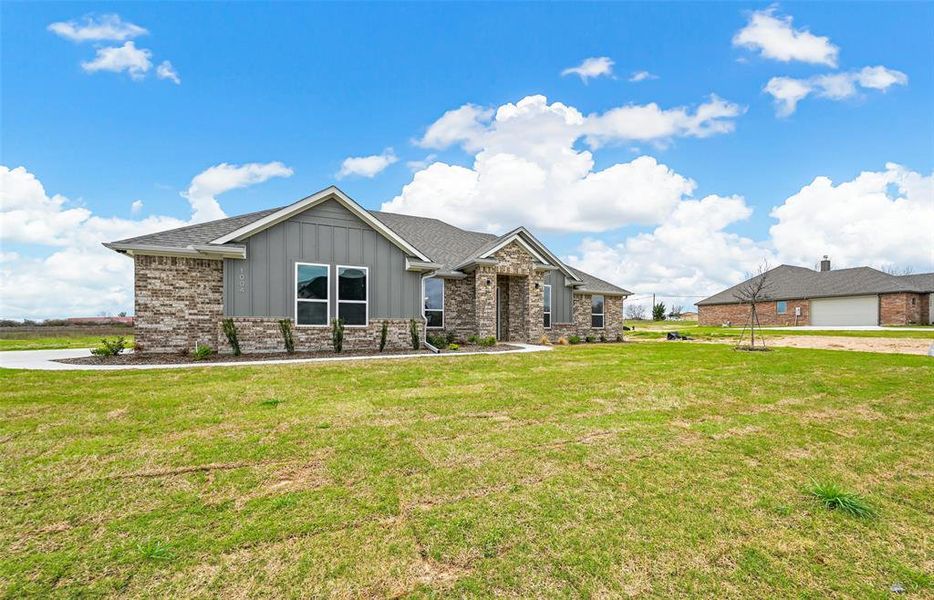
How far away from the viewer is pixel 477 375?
29.7 ft

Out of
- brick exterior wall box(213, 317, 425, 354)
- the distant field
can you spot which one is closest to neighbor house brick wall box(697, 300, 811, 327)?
brick exterior wall box(213, 317, 425, 354)

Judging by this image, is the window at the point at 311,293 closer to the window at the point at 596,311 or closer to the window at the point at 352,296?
the window at the point at 352,296

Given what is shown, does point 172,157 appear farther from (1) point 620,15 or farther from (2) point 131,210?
(1) point 620,15

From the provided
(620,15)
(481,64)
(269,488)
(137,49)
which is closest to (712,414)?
(269,488)

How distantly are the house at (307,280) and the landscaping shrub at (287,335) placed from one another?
0.66ft

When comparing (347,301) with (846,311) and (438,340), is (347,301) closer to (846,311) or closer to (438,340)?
(438,340)

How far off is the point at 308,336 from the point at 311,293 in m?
1.38

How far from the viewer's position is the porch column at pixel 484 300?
16172 mm

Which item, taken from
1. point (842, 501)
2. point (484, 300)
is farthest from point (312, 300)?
point (842, 501)

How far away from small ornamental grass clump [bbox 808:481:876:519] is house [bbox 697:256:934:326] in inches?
1227

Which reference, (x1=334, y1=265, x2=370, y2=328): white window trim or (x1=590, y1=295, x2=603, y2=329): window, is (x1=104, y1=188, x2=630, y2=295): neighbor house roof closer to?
(x1=590, y1=295, x2=603, y2=329): window

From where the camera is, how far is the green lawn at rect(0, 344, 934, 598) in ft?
7.80

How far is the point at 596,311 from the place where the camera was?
2122cm

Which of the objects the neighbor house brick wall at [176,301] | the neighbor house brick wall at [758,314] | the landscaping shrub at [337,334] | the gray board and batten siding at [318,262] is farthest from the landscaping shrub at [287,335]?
the neighbor house brick wall at [758,314]
